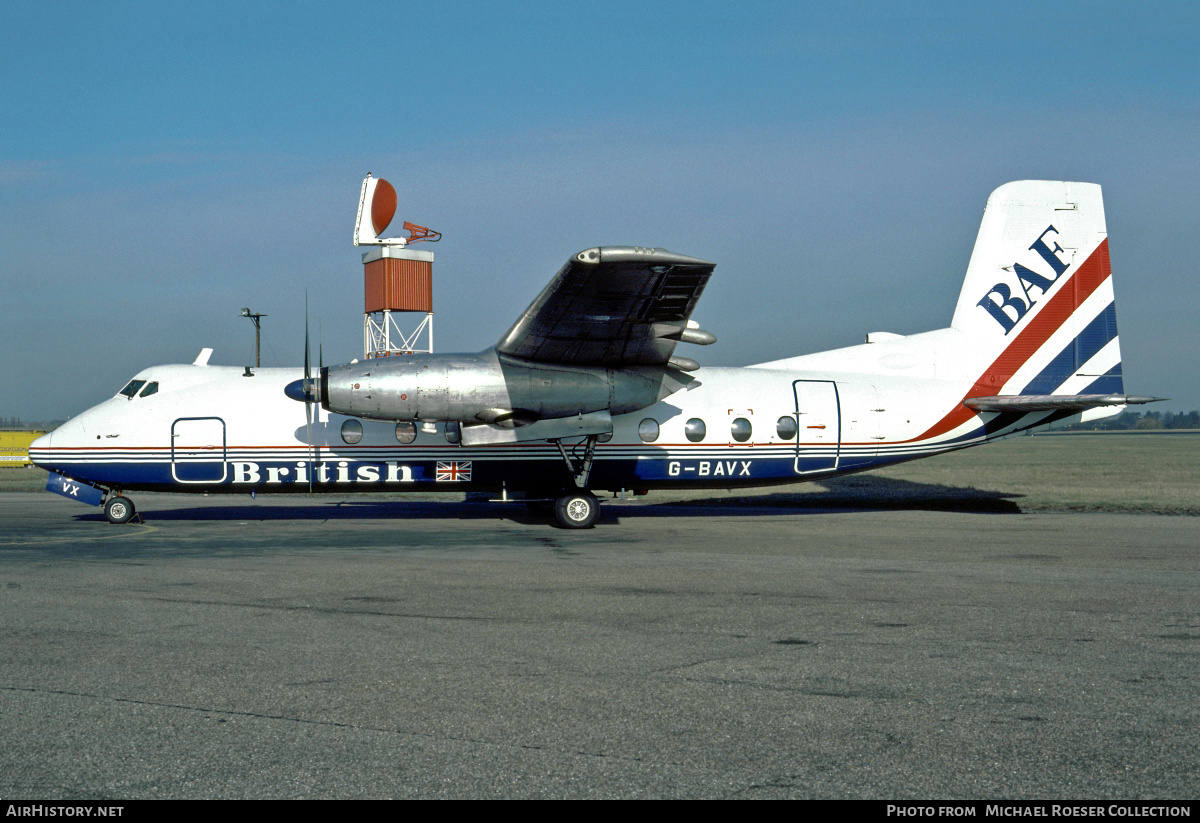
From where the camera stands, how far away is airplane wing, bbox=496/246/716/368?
1353 cm

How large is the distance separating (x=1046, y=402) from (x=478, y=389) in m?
11.3

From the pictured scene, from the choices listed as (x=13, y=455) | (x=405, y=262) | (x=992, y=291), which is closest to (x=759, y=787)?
(x=992, y=291)

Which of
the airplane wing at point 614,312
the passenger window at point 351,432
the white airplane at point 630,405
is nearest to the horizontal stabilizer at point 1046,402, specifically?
the white airplane at point 630,405

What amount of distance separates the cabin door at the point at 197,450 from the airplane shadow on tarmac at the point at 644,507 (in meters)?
1.35

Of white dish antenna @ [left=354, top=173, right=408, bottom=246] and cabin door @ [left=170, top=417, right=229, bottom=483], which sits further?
white dish antenna @ [left=354, top=173, right=408, bottom=246]

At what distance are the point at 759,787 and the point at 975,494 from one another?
23628 mm

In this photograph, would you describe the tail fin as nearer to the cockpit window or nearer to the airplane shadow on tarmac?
the airplane shadow on tarmac

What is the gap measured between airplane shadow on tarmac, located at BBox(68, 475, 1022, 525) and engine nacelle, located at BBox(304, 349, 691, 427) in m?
2.84

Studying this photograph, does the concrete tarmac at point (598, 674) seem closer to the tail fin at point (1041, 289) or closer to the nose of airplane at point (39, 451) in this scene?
the nose of airplane at point (39, 451)

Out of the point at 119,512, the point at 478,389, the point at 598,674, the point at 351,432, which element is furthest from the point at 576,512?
the point at 598,674

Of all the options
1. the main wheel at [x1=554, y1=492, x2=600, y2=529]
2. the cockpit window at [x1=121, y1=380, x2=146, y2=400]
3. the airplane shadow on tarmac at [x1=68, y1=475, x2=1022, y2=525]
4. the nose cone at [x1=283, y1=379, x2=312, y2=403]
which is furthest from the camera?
the airplane shadow on tarmac at [x1=68, y1=475, x2=1022, y2=525]

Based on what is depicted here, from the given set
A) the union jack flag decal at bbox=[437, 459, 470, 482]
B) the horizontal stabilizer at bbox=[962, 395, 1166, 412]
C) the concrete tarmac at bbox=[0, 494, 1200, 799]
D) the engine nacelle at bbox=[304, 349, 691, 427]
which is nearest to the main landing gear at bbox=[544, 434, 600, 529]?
the engine nacelle at bbox=[304, 349, 691, 427]

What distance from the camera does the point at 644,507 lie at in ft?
75.2

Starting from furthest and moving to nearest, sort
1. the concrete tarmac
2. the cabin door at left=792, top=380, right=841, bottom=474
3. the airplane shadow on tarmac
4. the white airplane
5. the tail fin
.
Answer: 1. the airplane shadow on tarmac
2. the tail fin
3. the cabin door at left=792, top=380, right=841, bottom=474
4. the white airplane
5. the concrete tarmac
